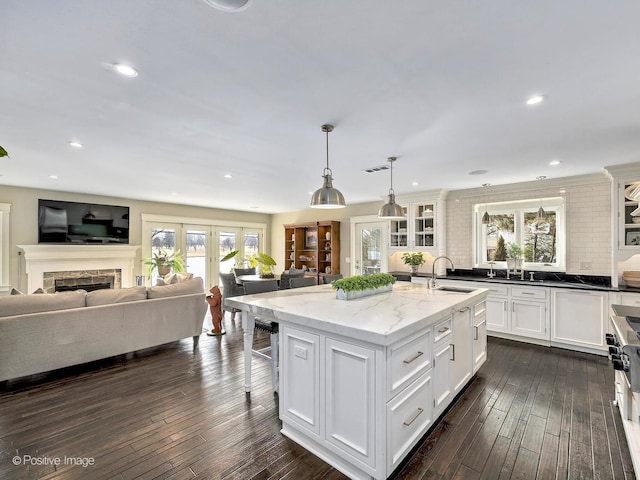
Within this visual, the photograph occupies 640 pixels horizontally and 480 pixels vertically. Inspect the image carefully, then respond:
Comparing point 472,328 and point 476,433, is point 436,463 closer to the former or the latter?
point 476,433

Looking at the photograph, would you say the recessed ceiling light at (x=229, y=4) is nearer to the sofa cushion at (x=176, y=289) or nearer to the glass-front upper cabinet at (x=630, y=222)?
the sofa cushion at (x=176, y=289)

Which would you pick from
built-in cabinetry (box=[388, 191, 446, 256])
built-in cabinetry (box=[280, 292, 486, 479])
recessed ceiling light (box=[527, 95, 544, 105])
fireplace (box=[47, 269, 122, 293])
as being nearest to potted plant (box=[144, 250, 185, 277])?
fireplace (box=[47, 269, 122, 293])

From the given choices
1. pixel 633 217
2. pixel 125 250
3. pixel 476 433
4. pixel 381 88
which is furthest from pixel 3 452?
pixel 633 217

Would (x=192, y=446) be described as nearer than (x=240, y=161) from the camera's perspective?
Yes

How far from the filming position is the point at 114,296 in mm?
3680

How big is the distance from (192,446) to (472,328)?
8.85ft

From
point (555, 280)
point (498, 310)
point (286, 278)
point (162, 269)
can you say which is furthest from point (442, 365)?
point (162, 269)

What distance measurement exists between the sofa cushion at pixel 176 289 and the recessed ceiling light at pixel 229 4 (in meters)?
3.67

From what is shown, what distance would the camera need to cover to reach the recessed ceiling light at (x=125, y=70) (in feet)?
5.84

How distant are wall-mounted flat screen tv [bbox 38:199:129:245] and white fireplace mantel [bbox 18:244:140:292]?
0.16 meters

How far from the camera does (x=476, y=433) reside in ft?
7.62

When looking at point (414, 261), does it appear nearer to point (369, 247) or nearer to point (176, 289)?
point (369, 247)

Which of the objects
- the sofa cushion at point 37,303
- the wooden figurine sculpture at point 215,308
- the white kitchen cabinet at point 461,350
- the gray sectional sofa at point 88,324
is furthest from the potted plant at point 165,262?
the white kitchen cabinet at point 461,350

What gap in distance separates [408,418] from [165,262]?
6709mm
